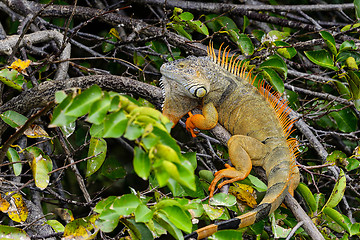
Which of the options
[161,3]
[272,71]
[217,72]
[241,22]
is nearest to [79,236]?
[217,72]

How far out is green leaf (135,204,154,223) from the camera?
1854mm

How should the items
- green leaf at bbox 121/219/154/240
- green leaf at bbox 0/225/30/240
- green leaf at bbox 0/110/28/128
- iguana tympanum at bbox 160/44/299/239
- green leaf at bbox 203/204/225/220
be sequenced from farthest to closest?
iguana tympanum at bbox 160/44/299/239
green leaf at bbox 0/110/28/128
green leaf at bbox 203/204/225/220
green leaf at bbox 0/225/30/240
green leaf at bbox 121/219/154/240

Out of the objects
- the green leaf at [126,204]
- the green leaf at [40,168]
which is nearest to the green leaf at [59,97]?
the green leaf at [126,204]

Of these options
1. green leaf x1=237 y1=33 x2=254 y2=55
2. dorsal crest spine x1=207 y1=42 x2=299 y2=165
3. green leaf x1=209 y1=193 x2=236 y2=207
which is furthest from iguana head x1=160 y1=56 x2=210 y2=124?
green leaf x1=209 y1=193 x2=236 y2=207

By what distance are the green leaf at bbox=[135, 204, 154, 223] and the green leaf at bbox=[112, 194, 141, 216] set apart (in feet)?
0.11

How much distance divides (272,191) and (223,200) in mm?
547

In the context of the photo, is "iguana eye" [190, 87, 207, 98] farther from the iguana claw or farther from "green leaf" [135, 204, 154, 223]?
"green leaf" [135, 204, 154, 223]

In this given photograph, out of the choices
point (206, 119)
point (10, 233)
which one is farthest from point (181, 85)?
point (10, 233)

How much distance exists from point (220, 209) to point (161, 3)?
7.76 ft

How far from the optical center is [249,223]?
8.38 ft

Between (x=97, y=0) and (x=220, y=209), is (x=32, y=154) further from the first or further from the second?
(x=97, y=0)

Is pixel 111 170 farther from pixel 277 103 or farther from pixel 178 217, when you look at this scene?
pixel 178 217

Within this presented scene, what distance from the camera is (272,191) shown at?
2.81 meters

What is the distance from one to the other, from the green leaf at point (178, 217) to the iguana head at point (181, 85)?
4.32 feet
